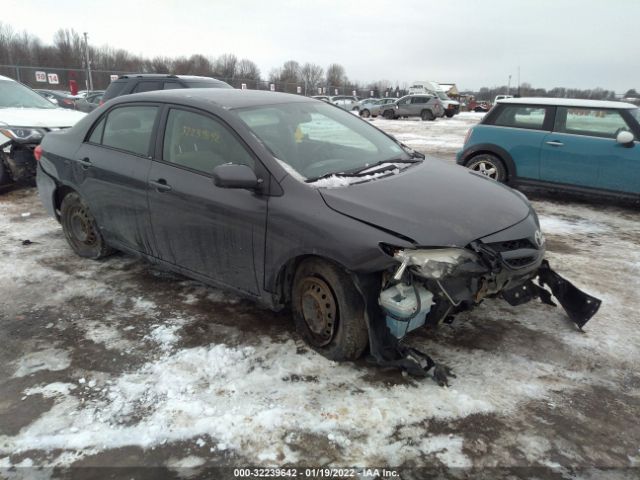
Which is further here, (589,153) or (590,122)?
(590,122)

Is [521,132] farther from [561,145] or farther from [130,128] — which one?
[130,128]

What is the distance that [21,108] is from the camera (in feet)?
25.7

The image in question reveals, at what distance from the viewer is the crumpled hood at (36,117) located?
7.12 meters

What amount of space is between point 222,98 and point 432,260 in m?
2.13

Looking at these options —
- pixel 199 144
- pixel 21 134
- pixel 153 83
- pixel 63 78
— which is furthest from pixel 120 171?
pixel 63 78

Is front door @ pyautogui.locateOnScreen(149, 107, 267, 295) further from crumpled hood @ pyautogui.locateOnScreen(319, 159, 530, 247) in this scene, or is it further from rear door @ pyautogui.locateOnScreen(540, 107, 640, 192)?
rear door @ pyautogui.locateOnScreen(540, 107, 640, 192)

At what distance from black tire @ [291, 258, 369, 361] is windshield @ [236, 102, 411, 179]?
674 millimetres

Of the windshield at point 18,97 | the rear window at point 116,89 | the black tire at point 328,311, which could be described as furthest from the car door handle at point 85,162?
the rear window at point 116,89

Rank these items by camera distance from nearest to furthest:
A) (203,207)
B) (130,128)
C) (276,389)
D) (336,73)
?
(276,389) → (203,207) → (130,128) → (336,73)

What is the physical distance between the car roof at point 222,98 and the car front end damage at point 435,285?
1758 mm

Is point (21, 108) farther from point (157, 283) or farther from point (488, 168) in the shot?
point (488, 168)

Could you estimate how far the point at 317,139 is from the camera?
364cm

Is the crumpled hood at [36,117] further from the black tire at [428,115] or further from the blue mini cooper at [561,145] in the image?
the black tire at [428,115]

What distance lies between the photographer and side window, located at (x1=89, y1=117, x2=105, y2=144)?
14.3ft
